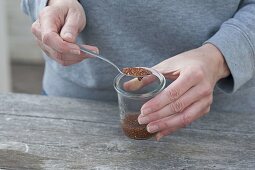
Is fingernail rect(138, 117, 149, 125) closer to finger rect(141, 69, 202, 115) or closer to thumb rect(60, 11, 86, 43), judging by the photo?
finger rect(141, 69, 202, 115)

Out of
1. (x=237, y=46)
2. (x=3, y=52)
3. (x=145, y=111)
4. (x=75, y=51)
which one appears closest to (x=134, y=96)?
(x=145, y=111)

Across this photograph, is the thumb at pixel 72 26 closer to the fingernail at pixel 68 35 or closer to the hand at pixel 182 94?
the fingernail at pixel 68 35

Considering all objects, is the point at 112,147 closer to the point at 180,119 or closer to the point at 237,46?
the point at 180,119

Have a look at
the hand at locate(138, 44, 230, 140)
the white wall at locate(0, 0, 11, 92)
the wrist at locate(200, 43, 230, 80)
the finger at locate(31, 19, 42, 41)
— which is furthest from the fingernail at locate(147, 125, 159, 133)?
the white wall at locate(0, 0, 11, 92)

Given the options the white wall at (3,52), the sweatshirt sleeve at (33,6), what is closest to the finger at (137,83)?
the sweatshirt sleeve at (33,6)

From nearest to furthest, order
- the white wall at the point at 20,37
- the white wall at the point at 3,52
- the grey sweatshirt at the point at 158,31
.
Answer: the grey sweatshirt at the point at 158,31
the white wall at the point at 3,52
the white wall at the point at 20,37

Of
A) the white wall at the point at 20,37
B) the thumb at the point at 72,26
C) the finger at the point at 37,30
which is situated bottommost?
the white wall at the point at 20,37

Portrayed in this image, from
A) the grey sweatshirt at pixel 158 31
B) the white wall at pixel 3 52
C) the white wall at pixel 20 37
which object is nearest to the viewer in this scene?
the grey sweatshirt at pixel 158 31
